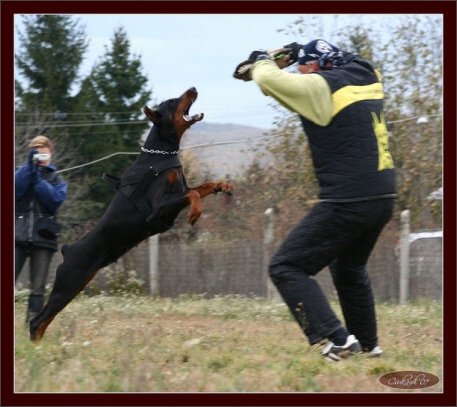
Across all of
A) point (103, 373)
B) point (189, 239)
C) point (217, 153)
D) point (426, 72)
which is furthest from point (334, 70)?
point (217, 153)

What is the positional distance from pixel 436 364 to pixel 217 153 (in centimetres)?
1342

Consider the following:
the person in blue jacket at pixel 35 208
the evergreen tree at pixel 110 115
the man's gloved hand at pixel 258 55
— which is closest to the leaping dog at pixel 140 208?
the person in blue jacket at pixel 35 208

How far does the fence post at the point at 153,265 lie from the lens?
13688mm

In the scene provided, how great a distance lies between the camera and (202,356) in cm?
586

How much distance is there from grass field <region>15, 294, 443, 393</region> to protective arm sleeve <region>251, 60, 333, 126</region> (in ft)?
5.45

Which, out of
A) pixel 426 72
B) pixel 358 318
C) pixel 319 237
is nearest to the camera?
pixel 319 237

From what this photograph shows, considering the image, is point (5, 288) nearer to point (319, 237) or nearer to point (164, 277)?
point (319, 237)

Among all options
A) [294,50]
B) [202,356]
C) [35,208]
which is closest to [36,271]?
[35,208]

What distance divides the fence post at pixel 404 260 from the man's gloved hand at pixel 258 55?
267 inches

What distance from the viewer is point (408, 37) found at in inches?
549

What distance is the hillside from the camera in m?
15.0

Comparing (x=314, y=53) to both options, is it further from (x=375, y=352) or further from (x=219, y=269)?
(x=219, y=269)

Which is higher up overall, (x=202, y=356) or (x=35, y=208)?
(x=35, y=208)

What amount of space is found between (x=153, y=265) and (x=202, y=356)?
26.4ft
